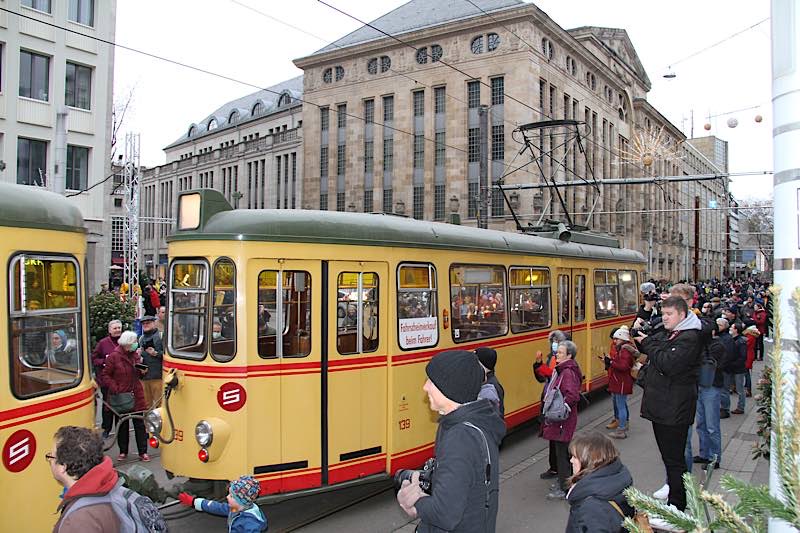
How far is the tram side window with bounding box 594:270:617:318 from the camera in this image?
43.8 ft

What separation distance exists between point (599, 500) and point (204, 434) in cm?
405

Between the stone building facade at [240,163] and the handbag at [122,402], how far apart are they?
4007 centimetres

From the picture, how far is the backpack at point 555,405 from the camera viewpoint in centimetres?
→ 738

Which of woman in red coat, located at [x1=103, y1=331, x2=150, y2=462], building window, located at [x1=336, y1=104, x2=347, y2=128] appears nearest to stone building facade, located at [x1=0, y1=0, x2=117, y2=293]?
woman in red coat, located at [x1=103, y1=331, x2=150, y2=462]

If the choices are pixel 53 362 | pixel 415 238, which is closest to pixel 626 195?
pixel 415 238

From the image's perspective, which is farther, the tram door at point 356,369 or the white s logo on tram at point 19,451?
the tram door at point 356,369

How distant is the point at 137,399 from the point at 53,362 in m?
4.46

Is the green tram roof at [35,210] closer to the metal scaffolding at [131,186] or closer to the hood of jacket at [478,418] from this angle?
the hood of jacket at [478,418]

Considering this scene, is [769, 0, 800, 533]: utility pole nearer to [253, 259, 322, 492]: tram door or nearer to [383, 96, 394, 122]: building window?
[253, 259, 322, 492]: tram door

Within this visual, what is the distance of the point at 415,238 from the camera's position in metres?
7.82

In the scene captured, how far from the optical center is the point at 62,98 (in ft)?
84.5

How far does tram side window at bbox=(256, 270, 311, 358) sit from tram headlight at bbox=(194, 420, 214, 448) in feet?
2.74

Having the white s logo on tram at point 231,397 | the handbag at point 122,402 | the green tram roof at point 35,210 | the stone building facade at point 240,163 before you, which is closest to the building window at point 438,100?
the stone building facade at point 240,163

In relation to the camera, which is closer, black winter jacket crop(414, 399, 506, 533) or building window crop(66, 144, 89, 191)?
black winter jacket crop(414, 399, 506, 533)
